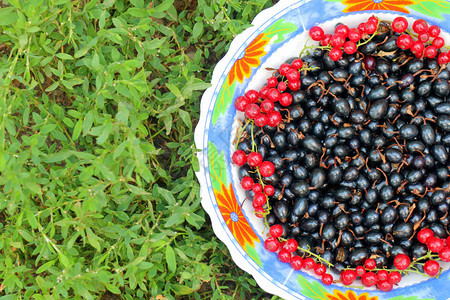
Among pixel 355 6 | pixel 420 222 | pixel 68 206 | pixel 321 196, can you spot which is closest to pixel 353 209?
pixel 321 196

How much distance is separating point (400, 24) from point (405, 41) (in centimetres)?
9

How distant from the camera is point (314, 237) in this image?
2.33 meters

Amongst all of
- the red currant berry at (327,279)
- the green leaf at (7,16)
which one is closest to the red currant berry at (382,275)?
the red currant berry at (327,279)

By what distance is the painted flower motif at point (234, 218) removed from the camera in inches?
91.5

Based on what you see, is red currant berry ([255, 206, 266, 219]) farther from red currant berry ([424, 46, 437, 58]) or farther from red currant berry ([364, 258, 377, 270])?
red currant berry ([424, 46, 437, 58])

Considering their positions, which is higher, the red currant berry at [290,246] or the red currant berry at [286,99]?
the red currant berry at [286,99]

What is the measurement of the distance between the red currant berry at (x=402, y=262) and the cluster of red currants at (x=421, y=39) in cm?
106

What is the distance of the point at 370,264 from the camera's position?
218 centimetres

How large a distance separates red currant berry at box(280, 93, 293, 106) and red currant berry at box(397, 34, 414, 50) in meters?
0.65

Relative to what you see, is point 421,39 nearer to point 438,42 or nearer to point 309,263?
point 438,42

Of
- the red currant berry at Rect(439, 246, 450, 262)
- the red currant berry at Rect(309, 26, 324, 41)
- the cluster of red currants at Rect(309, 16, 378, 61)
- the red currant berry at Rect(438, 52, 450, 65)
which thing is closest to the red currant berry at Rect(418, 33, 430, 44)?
the red currant berry at Rect(438, 52, 450, 65)

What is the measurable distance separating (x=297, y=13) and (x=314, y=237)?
1.27 meters

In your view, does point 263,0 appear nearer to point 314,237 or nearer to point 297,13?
point 297,13

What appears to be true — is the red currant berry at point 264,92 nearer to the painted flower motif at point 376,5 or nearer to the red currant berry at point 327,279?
the painted flower motif at point 376,5
